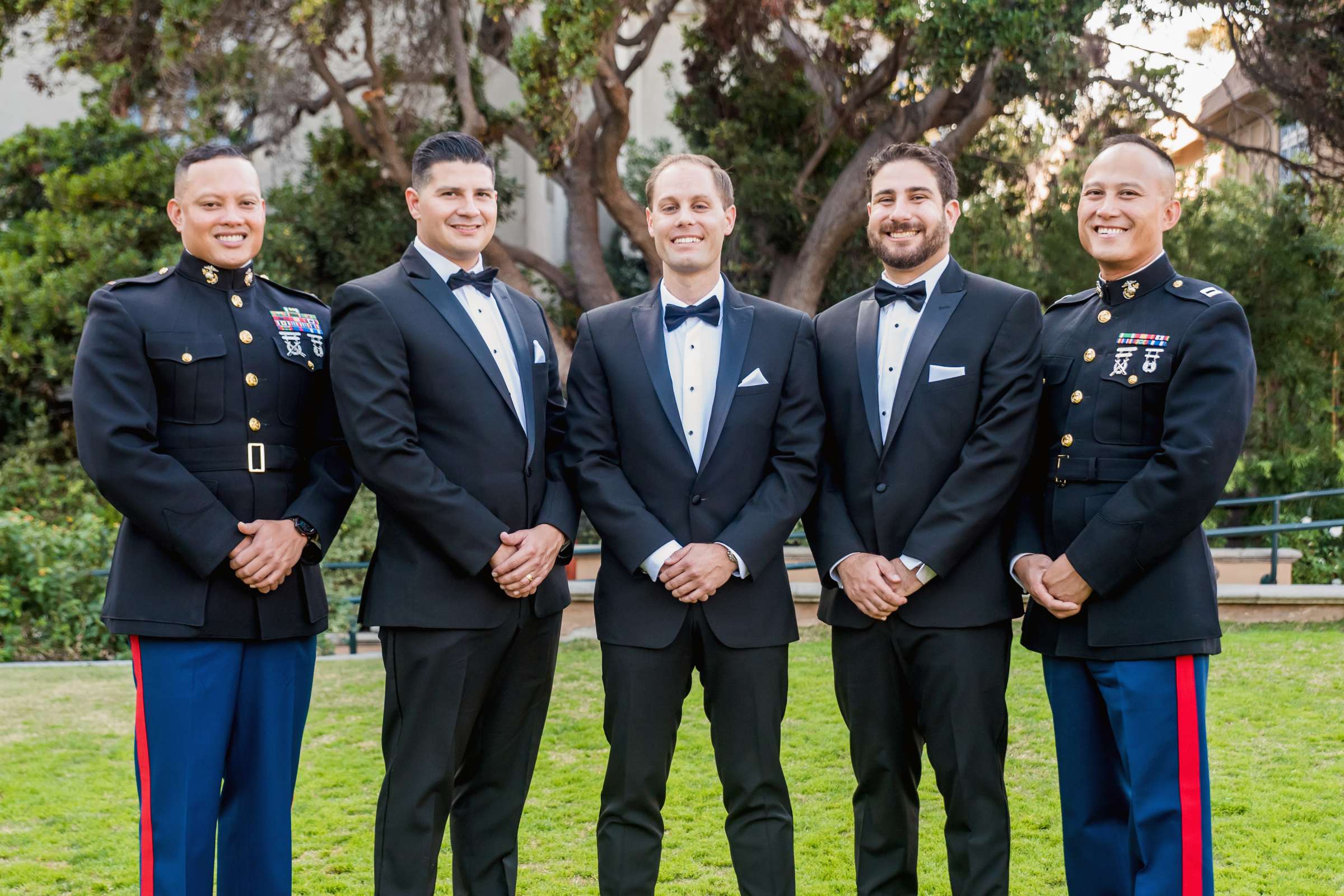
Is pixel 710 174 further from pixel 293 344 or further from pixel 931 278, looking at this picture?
pixel 293 344

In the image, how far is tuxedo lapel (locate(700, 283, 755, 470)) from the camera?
11.4ft

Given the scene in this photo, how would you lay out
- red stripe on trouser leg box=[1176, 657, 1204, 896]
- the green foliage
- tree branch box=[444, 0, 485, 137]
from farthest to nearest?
the green foliage < tree branch box=[444, 0, 485, 137] < red stripe on trouser leg box=[1176, 657, 1204, 896]

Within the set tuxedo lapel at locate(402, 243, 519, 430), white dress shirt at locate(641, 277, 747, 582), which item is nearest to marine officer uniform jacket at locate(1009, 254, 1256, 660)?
white dress shirt at locate(641, 277, 747, 582)

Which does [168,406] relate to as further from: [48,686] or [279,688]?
[48,686]

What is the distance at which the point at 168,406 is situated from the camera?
335 centimetres

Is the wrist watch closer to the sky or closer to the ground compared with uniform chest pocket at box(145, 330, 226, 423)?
closer to the ground

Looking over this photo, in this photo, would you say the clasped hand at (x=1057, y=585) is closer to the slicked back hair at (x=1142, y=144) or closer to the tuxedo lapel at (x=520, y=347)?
the slicked back hair at (x=1142, y=144)

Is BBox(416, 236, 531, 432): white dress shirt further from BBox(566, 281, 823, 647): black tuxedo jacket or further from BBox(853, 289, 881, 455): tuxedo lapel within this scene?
BBox(853, 289, 881, 455): tuxedo lapel

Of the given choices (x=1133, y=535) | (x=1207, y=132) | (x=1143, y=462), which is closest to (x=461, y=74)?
(x=1207, y=132)

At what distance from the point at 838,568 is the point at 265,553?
169 cm

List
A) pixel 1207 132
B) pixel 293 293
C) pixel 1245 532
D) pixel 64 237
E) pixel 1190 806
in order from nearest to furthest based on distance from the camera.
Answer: pixel 1190 806 < pixel 293 293 < pixel 1245 532 < pixel 1207 132 < pixel 64 237

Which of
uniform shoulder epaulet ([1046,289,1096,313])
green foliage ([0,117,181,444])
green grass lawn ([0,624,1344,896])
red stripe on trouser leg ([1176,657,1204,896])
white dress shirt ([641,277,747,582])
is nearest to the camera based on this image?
red stripe on trouser leg ([1176,657,1204,896])

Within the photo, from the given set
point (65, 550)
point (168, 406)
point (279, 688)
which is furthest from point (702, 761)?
point (65, 550)

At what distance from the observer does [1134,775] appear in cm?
321
